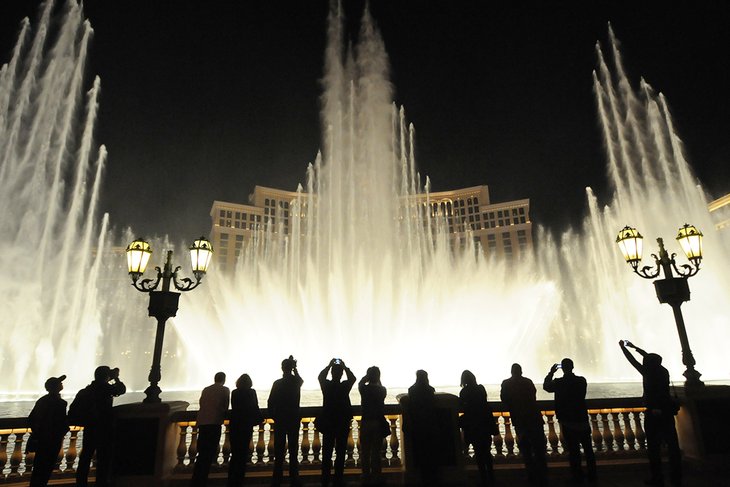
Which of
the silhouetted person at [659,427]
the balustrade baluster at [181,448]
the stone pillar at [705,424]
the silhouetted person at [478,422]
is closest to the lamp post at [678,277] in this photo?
the stone pillar at [705,424]

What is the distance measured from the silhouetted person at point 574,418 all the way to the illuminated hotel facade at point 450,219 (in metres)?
83.2

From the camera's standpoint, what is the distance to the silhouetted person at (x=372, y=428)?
6.36 metres

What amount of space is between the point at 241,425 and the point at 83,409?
2.27m

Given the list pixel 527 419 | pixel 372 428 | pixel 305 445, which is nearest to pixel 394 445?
pixel 372 428

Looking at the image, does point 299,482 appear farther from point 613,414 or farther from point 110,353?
point 110,353

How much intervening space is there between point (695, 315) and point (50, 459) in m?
40.7

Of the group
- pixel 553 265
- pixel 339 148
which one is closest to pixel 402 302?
pixel 339 148

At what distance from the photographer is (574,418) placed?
6.48 m

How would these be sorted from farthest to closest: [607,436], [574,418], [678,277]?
[678,277], [607,436], [574,418]

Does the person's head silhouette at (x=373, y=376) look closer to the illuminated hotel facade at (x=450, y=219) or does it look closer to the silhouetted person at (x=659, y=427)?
the silhouetted person at (x=659, y=427)

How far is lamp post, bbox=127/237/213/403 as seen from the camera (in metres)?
7.88

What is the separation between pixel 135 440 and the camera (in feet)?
22.4

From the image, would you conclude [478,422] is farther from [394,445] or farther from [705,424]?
[705,424]

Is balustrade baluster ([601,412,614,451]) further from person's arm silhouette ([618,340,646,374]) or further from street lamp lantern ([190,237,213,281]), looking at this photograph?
street lamp lantern ([190,237,213,281])
